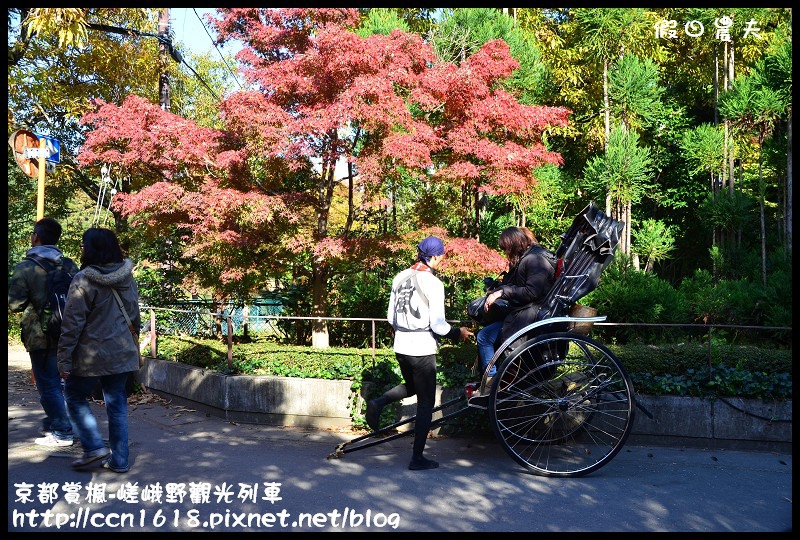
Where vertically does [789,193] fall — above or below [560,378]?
above

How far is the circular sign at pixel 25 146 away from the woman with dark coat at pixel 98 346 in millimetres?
3690

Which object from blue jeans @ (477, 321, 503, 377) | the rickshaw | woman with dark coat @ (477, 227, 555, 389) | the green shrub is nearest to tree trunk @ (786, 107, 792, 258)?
the green shrub

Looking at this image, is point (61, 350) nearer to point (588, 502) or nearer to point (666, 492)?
point (588, 502)

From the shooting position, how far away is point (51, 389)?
5363 mm

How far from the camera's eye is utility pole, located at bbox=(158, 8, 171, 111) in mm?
11781

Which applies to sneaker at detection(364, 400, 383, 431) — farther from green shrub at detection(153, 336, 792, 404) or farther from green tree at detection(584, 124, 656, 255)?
green tree at detection(584, 124, 656, 255)

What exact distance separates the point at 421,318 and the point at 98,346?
2.33 metres

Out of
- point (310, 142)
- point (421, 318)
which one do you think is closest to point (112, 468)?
point (421, 318)

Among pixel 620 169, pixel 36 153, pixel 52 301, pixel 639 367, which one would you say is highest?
pixel 620 169

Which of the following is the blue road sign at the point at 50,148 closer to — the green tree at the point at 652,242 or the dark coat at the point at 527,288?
the dark coat at the point at 527,288

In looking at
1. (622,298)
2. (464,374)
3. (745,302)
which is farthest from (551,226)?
(464,374)

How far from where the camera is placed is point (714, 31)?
1164cm

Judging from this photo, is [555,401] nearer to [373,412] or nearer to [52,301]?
[373,412]

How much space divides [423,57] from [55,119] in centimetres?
905
